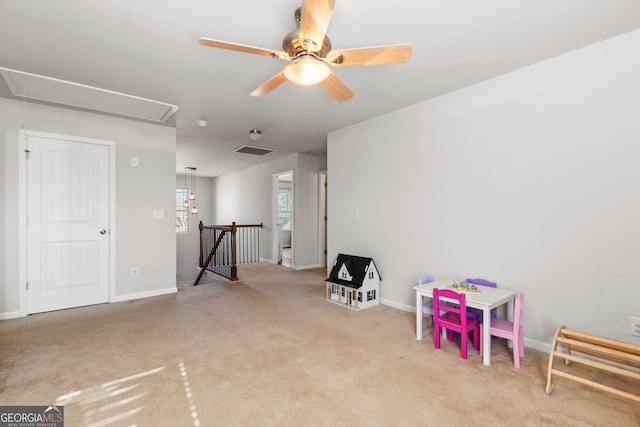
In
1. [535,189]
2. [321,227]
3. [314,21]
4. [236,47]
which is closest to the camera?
[314,21]

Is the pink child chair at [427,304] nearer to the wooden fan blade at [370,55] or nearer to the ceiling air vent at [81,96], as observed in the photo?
the wooden fan blade at [370,55]

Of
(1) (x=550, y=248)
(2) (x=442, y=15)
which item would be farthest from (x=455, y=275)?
(2) (x=442, y=15)

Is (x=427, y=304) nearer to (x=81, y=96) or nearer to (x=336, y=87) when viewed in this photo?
(x=336, y=87)

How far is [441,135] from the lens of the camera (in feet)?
10.1

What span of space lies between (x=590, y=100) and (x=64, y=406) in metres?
4.07

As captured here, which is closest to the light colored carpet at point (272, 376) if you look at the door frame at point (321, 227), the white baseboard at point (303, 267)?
the white baseboard at point (303, 267)

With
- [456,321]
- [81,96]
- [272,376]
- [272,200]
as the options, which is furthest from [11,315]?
[456,321]

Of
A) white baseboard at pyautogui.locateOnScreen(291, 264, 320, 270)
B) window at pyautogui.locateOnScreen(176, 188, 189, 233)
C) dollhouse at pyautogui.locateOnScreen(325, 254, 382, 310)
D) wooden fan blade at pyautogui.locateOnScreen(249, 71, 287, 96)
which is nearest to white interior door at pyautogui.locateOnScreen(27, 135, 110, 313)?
wooden fan blade at pyautogui.locateOnScreen(249, 71, 287, 96)

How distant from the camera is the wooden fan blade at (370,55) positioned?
5.43 ft

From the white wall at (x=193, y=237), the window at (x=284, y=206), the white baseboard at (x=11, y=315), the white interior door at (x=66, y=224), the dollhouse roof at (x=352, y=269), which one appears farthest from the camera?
the window at (x=284, y=206)

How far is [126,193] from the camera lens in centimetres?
386

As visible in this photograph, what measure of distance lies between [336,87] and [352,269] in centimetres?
223

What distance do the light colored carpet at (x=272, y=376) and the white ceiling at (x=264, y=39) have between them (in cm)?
237

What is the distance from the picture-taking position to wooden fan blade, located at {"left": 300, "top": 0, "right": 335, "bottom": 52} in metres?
1.38
